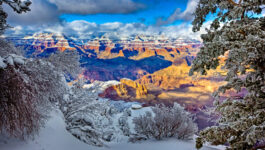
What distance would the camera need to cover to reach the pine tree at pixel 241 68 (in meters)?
2.97

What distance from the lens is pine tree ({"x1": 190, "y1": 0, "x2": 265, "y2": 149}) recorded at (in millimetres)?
2975

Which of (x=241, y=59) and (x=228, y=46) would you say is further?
(x=228, y=46)

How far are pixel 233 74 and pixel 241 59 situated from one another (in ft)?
3.09

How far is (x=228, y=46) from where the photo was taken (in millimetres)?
3371

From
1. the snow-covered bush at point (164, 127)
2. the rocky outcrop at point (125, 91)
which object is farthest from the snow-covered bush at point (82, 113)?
the rocky outcrop at point (125, 91)

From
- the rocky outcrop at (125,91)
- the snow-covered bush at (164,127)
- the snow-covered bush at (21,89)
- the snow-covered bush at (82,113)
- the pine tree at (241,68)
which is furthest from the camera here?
the rocky outcrop at (125,91)

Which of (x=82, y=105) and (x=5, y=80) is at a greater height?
(x=5, y=80)

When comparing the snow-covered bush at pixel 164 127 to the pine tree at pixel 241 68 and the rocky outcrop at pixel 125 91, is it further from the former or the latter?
the rocky outcrop at pixel 125 91

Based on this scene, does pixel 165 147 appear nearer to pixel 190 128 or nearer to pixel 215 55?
pixel 190 128

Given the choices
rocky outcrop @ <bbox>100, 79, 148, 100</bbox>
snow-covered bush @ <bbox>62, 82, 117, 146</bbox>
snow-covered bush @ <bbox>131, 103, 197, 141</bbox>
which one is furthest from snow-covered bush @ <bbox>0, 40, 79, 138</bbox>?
rocky outcrop @ <bbox>100, 79, 148, 100</bbox>

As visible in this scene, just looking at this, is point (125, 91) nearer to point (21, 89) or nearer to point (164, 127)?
point (164, 127)

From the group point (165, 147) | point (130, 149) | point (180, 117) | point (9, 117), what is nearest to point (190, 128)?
point (180, 117)

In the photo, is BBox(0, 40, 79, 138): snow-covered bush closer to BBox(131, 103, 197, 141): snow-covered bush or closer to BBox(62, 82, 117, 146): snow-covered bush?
BBox(62, 82, 117, 146): snow-covered bush

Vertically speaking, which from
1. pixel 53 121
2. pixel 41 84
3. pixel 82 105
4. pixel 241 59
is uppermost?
pixel 241 59
